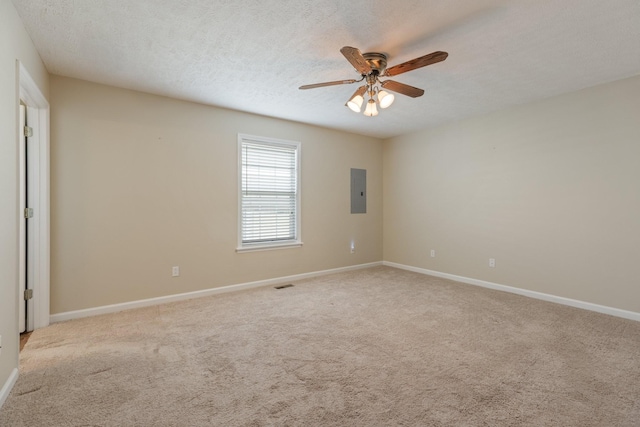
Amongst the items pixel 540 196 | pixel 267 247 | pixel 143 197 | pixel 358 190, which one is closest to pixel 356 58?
pixel 143 197

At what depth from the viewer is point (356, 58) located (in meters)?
2.19

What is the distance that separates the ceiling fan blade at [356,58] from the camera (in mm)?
2065

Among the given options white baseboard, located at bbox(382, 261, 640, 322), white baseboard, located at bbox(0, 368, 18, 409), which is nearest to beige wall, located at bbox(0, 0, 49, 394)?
white baseboard, located at bbox(0, 368, 18, 409)

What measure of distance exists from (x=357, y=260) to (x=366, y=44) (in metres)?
3.89

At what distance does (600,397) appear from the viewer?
1.86 m

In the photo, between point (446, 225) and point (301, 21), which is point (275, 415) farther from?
point (446, 225)

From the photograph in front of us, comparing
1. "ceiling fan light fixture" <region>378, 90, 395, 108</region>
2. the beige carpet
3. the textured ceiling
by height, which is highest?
the textured ceiling

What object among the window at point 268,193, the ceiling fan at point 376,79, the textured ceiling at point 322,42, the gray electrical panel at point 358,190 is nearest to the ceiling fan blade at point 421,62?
the ceiling fan at point 376,79

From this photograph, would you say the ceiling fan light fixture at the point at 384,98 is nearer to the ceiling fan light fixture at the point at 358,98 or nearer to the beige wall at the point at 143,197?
the ceiling fan light fixture at the point at 358,98

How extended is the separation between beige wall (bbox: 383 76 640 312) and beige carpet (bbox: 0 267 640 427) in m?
0.58

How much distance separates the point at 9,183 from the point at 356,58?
2426mm

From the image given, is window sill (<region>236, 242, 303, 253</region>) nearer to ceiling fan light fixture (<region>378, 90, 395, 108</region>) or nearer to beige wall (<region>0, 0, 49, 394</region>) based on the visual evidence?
beige wall (<region>0, 0, 49, 394</region>)

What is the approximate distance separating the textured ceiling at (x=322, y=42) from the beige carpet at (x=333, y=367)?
8.20 feet

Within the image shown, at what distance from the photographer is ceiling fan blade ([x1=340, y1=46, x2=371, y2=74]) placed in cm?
207
